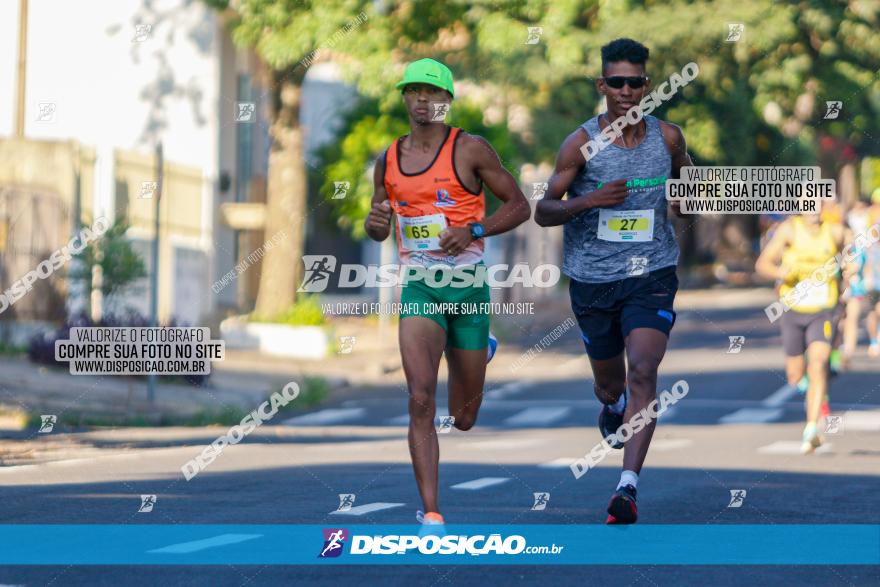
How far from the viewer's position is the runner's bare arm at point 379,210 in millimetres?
8617

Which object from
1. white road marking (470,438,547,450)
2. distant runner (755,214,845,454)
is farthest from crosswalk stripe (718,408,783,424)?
distant runner (755,214,845,454)

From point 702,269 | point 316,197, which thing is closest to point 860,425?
point 316,197

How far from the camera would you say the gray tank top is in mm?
8891

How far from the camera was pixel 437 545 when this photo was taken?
25.8 feet

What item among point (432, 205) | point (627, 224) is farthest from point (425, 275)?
point (627, 224)

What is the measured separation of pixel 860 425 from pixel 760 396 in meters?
3.91

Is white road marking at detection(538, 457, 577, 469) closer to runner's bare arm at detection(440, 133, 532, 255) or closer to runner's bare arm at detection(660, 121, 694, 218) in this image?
runner's bare arm at detection(660, 121, 694, 218)

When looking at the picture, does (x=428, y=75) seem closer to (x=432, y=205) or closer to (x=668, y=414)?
(x=432, y=205)

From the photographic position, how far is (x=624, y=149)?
29.3ft

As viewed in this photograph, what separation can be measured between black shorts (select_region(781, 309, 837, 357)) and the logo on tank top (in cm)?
632

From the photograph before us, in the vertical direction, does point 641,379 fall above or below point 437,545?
above

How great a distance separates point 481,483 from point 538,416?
7.21 meters
